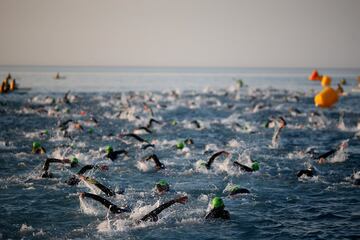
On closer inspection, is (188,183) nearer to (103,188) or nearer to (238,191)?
(238,191)

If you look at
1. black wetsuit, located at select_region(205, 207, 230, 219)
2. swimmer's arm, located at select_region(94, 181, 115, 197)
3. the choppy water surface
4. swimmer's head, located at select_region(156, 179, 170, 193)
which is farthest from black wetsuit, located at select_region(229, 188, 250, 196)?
swimmer's arm, located at select_region(94, 181, 115, 197)

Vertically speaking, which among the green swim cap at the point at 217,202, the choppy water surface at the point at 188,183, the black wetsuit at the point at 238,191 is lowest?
the choppy water surface at the point at 188,183

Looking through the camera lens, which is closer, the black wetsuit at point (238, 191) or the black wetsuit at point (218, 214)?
the black wetsuit at point (218, 214)

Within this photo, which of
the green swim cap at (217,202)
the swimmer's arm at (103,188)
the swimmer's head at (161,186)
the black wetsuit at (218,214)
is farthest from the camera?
the swimmer's head at (161,186)

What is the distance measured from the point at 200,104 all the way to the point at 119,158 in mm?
30099

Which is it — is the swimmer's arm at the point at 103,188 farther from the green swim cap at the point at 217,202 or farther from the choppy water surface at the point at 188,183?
the green swim cap at the point at 217,202

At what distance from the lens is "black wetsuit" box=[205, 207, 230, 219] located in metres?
12.5

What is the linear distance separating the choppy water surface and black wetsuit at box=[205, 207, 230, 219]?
222mm

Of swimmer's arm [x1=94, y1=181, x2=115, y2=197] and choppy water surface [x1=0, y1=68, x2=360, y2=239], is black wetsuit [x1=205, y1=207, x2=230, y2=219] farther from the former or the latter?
swimmer's arm [x1=94, y1=181, x2=115, y2=197]

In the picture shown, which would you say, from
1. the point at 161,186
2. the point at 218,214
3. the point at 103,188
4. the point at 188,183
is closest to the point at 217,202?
the point at 218,214

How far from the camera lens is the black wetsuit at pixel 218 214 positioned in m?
12.5

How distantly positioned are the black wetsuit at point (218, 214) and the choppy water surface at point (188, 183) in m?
0.22

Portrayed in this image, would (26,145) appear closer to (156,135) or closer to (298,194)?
(156,135)

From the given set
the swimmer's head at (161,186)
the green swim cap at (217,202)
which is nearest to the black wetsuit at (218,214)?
the green swim cap at (217,202)
